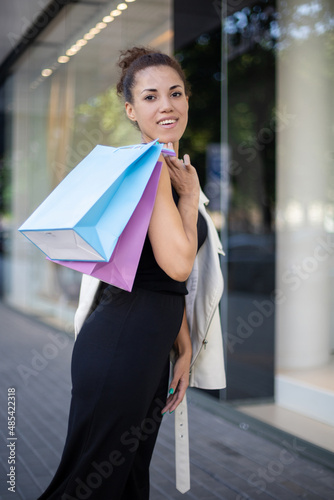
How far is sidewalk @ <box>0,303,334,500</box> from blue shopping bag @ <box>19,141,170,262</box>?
2.20m

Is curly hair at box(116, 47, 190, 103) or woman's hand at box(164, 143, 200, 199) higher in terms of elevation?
curly hair at box(116, 47, 190, 103)

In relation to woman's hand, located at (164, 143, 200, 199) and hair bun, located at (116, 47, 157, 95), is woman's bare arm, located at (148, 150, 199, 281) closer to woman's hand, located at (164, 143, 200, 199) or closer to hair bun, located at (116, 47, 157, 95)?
woman's hand, located at (164, 143, 200, 199)

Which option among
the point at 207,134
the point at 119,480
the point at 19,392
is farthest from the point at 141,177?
the point at 207,134

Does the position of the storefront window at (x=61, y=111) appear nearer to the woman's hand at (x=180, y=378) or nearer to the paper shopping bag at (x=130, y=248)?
the woman's hand at (x=180, y=378)

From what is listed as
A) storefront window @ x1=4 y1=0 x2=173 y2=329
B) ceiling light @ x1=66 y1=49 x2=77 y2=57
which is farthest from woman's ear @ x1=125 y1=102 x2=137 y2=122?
ceiling light @ x1=66 y1=49 x2=77 y2=57

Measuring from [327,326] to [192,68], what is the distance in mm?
2771

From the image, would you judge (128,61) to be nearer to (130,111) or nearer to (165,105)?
(130,111)

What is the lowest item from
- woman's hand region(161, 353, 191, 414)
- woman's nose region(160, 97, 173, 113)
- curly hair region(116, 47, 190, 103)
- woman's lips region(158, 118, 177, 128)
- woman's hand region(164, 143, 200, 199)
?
woman's hand region(161, 353, 191, 414)

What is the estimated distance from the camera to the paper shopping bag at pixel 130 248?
1.64m

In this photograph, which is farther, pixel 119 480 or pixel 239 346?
pixel 239 346

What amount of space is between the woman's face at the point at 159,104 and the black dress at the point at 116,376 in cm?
42

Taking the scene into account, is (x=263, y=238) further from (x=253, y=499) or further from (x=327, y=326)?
(x=253, y=499)

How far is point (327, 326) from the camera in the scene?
464 centimetres

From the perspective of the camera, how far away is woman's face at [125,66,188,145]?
6.46 ft
